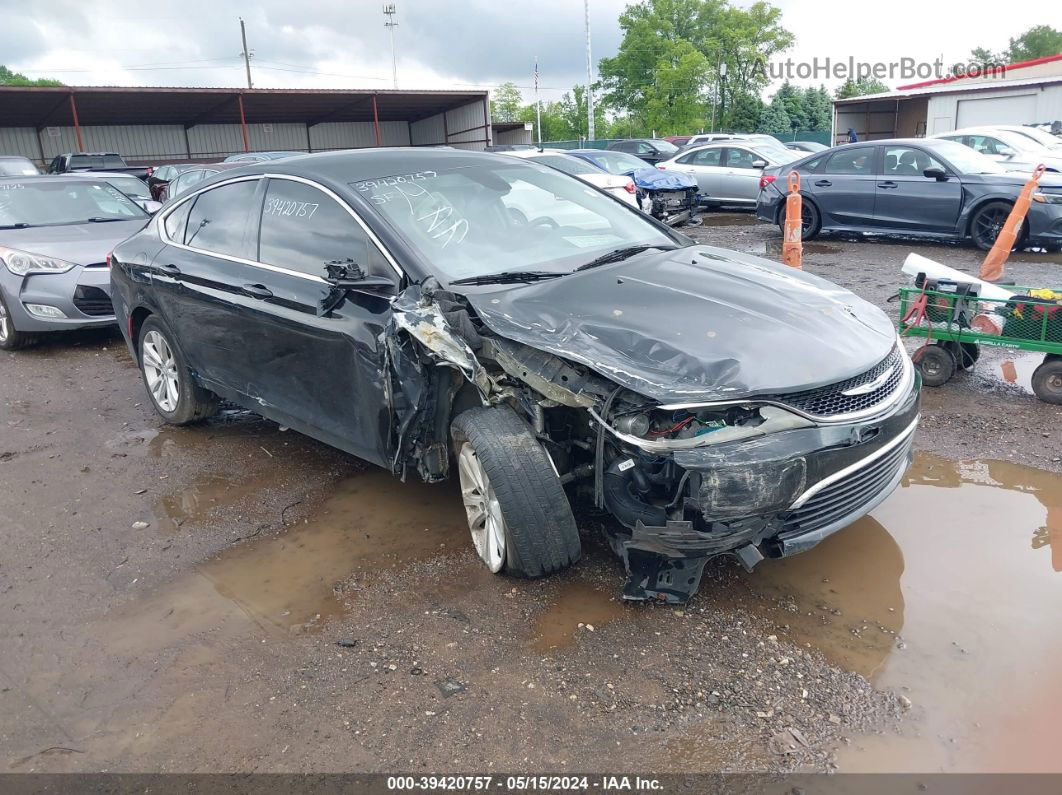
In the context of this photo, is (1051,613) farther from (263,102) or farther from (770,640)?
(263,102)

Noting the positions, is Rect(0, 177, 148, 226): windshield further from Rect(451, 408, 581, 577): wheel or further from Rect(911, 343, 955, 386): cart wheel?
Rect(911, 343, 955, 386): cart wheel

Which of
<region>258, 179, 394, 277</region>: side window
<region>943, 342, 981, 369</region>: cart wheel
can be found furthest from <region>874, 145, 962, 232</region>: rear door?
<region>258, 179, 394, 277</region>: side window

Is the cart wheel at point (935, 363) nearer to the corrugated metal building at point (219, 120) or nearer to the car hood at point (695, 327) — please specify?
the car hood at point (695, 327)

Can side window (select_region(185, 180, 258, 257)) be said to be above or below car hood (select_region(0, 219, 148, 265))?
→ above

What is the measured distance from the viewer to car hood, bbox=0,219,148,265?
7742 mm

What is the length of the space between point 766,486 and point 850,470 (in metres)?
0.45

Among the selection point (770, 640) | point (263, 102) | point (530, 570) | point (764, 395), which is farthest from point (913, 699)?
point (263, 102)

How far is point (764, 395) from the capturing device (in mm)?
2934

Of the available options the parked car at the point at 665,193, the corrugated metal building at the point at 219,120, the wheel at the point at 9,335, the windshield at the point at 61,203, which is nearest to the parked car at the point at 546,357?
the wheel at the point at 9,335

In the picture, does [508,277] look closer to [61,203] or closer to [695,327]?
[695,327]

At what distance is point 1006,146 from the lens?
45.5 ft

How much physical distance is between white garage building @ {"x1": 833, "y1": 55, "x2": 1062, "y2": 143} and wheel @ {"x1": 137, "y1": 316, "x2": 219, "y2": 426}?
30937 mm

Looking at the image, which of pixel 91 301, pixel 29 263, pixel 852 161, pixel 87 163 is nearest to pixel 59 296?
pixel 91 301

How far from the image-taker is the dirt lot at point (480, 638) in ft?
8.66
